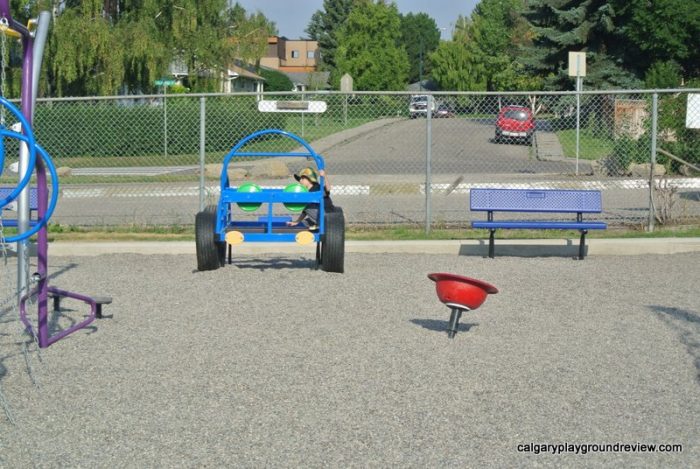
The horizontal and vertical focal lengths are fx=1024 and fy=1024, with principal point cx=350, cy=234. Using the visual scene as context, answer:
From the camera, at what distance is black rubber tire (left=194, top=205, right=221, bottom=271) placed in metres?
11.1

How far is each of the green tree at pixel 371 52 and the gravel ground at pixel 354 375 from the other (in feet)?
190

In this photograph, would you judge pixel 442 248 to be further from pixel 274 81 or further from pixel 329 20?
pixel 329 20

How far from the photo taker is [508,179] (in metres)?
20.8

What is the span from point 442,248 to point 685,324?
4.68m

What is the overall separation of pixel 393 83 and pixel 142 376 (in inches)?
2534

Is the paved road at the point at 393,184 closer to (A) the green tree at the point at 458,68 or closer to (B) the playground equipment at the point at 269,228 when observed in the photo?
(B) the playground equipment at the point at 269,228

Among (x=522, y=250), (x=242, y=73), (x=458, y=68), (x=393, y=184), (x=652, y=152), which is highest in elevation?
(x=458, y=68)

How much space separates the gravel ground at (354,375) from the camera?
17.8 feet

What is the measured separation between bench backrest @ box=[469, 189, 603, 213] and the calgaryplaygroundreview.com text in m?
7.39

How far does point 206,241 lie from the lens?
1114cm

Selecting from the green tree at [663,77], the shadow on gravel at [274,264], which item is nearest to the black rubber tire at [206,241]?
the shadow on gravel at [274,264]

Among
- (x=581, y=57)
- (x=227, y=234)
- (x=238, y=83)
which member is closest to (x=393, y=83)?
(x=238, y=83)

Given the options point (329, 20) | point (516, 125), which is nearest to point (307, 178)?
point (516, 125)

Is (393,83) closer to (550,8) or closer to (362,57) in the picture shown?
(362,57)
